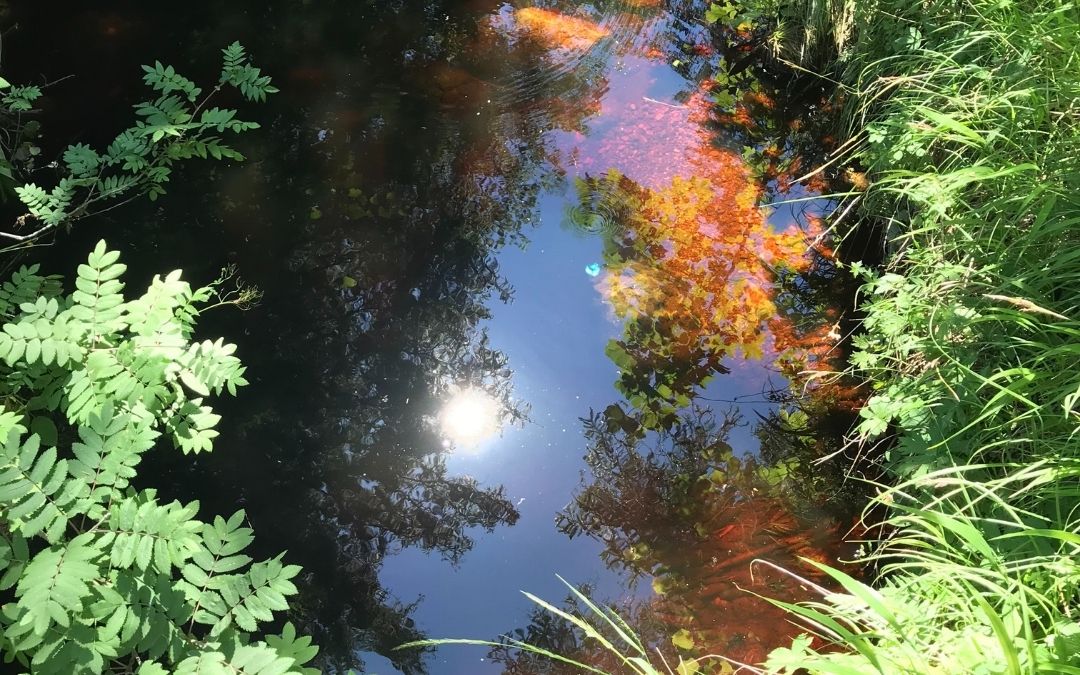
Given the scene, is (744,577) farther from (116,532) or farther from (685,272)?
(116,532)

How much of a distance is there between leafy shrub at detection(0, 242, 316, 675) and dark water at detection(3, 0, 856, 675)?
1016 mm

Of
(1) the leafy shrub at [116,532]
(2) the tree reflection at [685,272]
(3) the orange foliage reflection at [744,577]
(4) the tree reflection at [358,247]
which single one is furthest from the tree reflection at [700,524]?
(1) the leafy shrub at [116,532]

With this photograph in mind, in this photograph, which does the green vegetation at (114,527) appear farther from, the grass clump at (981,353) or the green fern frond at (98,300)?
the grass clump at (981,353)

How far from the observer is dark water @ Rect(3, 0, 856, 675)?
2.24m

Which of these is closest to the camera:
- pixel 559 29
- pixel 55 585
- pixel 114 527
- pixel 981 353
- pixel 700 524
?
pixel 55 585

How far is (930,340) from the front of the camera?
5.75 feet

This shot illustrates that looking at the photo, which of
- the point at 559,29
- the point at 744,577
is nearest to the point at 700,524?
the point at 744,577

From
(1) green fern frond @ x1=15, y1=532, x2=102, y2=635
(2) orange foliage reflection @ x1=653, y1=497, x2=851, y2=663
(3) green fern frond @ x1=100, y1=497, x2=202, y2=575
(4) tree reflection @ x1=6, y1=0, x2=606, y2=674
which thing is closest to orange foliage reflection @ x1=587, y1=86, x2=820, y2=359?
(4) tree reflection @ x1=6, y1=0, x2=606, y2=674

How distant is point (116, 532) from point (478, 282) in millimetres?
1886

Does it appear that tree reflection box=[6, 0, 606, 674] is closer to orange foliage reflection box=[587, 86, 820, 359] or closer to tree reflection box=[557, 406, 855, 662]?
tree reflection box=[557, 406, 855, 662]

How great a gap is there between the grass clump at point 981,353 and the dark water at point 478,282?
520mm

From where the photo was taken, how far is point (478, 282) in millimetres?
2844

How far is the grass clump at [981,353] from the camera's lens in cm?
108

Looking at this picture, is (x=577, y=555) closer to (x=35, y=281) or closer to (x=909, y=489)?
(x=909, y=489)
